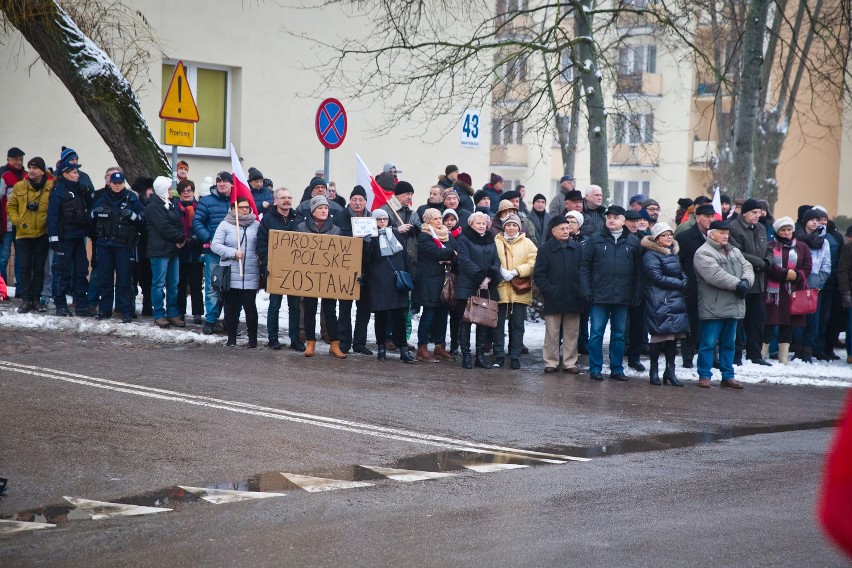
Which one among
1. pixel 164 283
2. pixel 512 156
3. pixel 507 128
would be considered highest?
pixel 512 156

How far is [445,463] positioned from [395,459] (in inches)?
15.1

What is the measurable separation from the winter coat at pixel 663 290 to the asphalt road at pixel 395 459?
76cm

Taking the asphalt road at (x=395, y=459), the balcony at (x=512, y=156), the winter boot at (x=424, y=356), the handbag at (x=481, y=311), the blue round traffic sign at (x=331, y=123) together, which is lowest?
the asphalt road at (x=395, y=459)

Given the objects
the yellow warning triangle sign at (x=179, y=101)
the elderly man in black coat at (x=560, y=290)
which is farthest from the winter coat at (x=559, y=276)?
the yellow warning triangle sign at (x=179, y=101)

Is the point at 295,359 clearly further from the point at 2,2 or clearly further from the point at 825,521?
the point at 825,521

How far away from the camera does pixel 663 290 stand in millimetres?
14000

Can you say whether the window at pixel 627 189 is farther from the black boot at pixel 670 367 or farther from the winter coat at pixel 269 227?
the black boot at pixel 670 367

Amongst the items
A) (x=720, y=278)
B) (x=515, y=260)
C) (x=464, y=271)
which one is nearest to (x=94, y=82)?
(x=464, y=271)

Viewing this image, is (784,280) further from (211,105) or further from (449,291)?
(211,105)

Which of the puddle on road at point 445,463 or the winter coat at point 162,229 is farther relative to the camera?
the winter coat at point 162,229

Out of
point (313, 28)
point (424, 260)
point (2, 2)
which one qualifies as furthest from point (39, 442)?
point (313, 28)

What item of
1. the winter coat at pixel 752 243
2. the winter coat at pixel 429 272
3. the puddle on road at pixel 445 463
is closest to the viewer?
the puddle on road at pixel 445 463

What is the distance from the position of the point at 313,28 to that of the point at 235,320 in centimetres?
1130

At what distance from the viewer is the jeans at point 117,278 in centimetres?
1598
